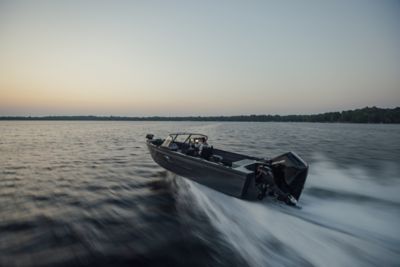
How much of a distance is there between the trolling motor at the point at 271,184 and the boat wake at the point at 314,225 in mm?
322

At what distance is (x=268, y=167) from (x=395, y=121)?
119016mm

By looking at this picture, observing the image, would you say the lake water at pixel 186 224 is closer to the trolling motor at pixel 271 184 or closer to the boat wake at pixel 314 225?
the boat wake at pixel 314 225

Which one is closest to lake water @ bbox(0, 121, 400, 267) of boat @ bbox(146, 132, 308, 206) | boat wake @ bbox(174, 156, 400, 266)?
boat wake @ bbox(174, 156, 400, 266)

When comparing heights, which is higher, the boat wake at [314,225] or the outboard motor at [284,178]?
the outboard motor at [284,178]

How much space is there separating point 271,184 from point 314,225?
1425mm

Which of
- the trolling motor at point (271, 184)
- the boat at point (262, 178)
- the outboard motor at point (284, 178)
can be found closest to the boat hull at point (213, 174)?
the boat at point (262, 178)

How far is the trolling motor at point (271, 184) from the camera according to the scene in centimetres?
607

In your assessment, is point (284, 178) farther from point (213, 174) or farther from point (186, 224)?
point (186, 224)

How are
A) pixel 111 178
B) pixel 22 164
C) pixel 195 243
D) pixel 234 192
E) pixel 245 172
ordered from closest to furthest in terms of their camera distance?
pixel 195 243, pixel 245 172, pixel 234 192, pixel 111 178, pixel 22 164

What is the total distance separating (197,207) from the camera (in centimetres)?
664

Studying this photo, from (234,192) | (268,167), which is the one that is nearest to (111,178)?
(234,192)

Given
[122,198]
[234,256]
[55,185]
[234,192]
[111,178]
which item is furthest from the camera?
[111,178]

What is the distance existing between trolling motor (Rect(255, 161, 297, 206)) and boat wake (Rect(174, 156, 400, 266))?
→ 0.32m

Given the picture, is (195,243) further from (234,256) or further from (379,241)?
(379,241)
